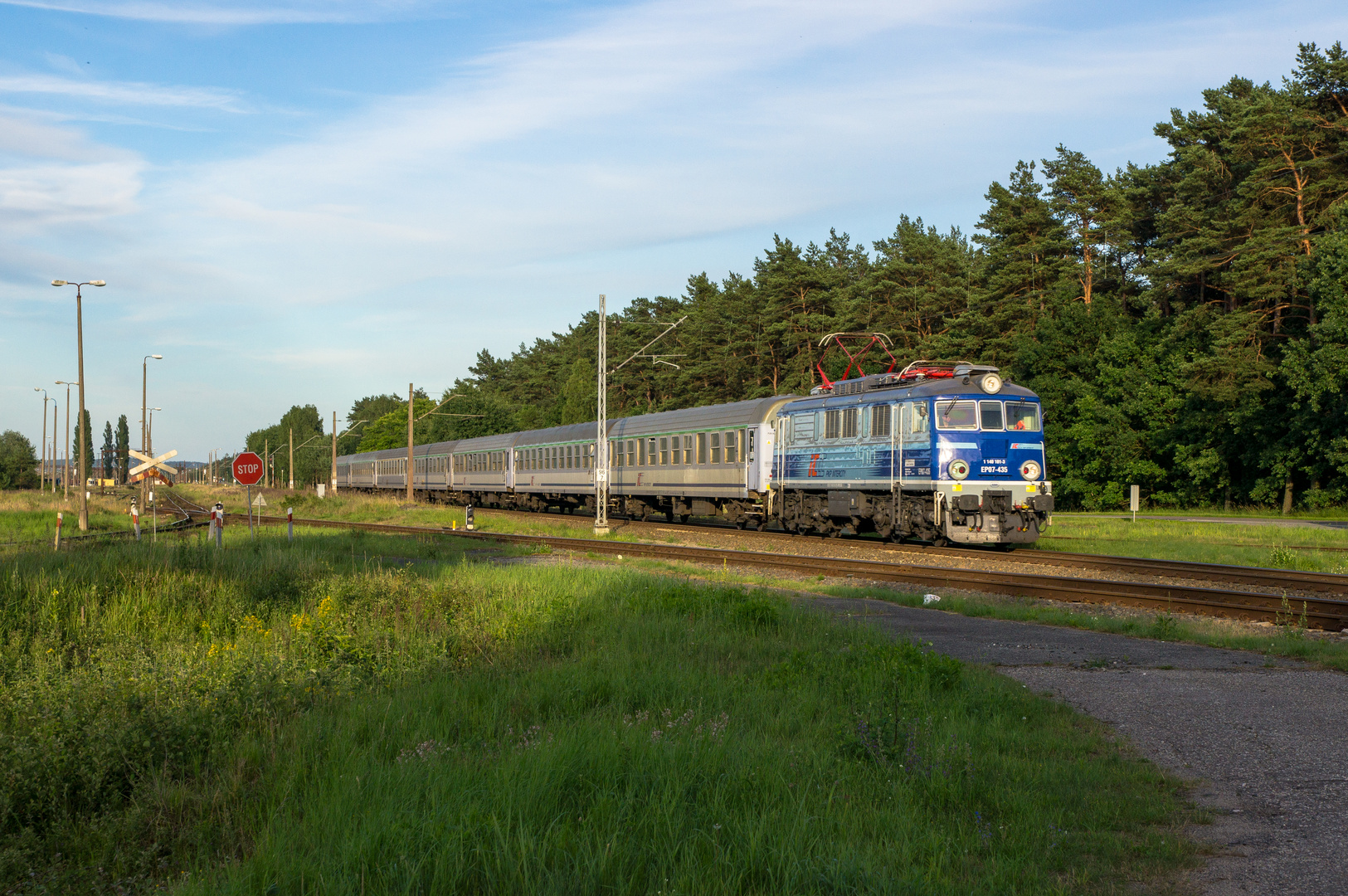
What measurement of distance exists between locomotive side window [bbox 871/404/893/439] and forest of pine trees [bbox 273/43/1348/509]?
75.3 ft

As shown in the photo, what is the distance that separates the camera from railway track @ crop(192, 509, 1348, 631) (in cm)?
1331

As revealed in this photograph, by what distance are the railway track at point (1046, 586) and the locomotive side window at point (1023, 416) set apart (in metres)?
5.02

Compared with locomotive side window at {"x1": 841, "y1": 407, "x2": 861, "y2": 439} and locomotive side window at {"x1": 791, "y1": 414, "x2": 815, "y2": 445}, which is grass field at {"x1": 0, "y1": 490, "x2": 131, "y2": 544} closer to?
locomotive side window at {"x1": 791, "y1": 414, "x2": 815, "y2": 445}

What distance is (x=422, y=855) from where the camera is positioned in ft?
13.8

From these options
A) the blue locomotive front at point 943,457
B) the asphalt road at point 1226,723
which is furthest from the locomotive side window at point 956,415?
the asphalt road at point 1226,723

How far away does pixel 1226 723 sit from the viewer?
7566 millimetres

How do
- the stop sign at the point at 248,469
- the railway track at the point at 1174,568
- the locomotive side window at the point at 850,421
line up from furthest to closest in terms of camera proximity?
the locomotive side window at the point at 850,421 → the stop sign at the point at 248,469 → the railway track at the point at 1174,568

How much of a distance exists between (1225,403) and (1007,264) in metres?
14.2

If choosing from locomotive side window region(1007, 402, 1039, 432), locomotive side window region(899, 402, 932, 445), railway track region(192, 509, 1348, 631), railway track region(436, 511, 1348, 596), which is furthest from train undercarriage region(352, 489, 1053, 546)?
railway track region(192, 509, 1348, 631)

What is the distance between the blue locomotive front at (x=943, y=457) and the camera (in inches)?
870

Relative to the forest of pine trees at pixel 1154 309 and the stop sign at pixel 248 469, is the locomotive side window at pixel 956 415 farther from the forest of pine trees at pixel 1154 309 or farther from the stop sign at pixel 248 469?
the forest of pine trees at pixel 1154 309

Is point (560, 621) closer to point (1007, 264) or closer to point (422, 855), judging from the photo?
point (422, 855)

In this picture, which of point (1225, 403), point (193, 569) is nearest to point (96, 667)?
point (193, 569)

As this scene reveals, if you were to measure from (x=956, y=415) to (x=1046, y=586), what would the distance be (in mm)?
6735
